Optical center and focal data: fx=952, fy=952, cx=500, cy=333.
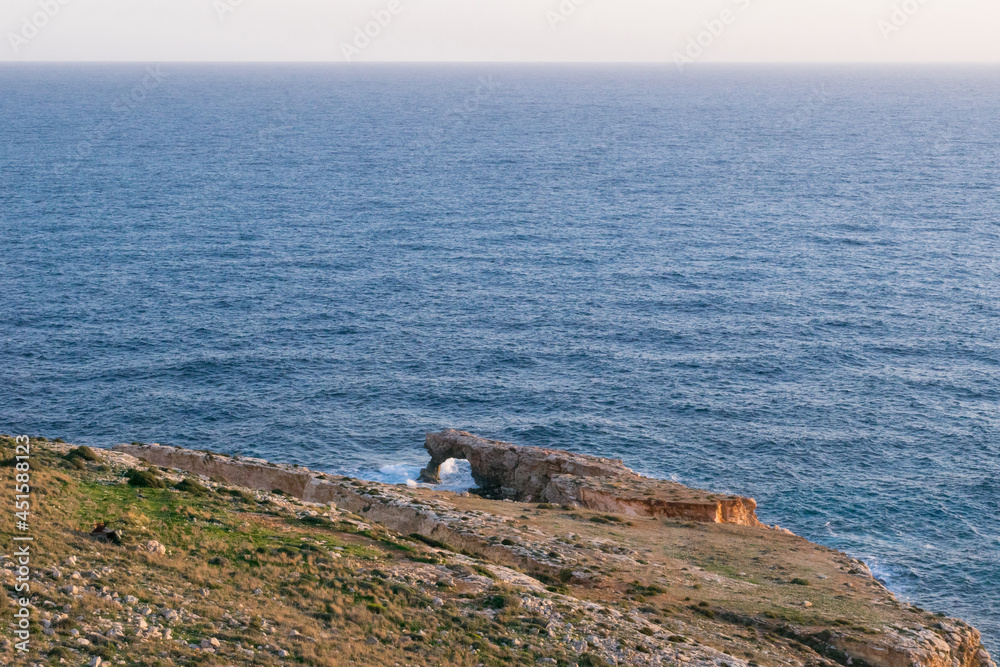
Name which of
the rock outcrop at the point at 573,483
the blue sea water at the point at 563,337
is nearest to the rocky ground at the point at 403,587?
the rock outcrop at the point at 573,483

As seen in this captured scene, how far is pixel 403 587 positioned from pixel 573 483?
85.2 feet

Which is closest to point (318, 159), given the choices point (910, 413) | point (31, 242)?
point (31, 242)

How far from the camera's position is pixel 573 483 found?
61812mm

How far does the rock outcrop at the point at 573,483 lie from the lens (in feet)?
195

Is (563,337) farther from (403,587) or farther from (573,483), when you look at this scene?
(403,587)

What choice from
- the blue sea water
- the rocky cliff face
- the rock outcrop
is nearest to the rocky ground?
the rocky cliff face

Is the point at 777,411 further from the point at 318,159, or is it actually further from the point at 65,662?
the point at 318,159

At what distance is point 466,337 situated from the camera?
318 ft

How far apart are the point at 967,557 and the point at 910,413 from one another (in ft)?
64.4

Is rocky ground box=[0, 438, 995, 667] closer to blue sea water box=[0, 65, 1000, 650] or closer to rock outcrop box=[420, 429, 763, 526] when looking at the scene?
rock outcrop box=[420, 429, 763, 526]

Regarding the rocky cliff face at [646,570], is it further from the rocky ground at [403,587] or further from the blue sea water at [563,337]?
the blue sea water at [563,337]

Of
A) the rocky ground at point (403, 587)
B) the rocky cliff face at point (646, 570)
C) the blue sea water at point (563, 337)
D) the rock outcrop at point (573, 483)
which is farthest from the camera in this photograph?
the blue sea water at point (563, 337)

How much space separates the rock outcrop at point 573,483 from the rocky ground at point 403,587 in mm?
3712

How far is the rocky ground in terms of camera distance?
30.9m
